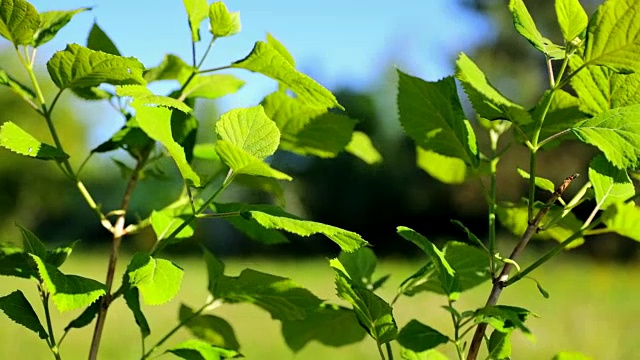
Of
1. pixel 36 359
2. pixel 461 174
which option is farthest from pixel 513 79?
pixel 461 174

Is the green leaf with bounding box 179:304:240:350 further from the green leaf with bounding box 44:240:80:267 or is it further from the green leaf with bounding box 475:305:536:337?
the green leaf with bounding box 475:305:536:337

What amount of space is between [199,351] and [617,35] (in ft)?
0.98

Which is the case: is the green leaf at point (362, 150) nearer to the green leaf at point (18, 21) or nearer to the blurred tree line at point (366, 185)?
the green leaf at point (18, 21)

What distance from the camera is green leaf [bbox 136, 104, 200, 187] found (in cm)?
39

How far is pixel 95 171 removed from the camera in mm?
16453

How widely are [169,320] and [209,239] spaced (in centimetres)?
1034

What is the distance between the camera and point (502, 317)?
378mm

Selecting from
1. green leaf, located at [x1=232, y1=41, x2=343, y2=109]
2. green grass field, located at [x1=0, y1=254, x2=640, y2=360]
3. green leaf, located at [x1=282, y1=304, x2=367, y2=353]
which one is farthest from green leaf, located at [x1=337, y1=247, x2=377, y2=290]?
green grass field, located at [x1=0, y1=254, x2=640, y2=360]

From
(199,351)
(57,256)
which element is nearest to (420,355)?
(199,351)

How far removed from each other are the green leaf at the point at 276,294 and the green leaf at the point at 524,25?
0.65ft

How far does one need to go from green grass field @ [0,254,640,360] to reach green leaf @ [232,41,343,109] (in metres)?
1.94

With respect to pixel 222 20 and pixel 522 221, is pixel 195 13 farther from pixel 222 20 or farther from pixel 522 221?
pixel 522 221

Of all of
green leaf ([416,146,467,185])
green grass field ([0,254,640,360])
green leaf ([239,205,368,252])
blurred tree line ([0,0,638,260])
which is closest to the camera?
green leaf ([239,205,368,252])

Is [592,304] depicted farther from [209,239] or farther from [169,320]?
[209,239]
